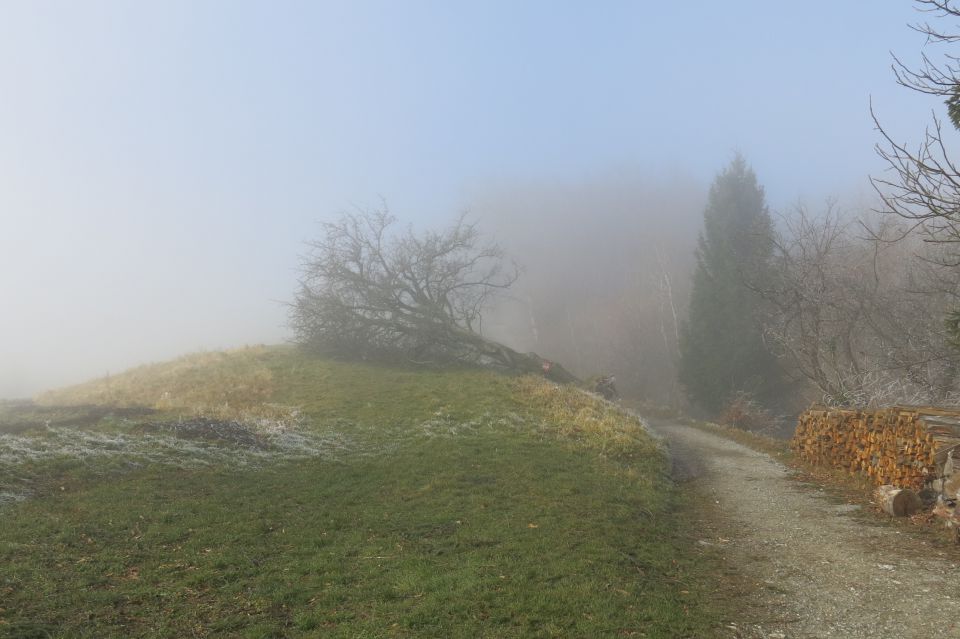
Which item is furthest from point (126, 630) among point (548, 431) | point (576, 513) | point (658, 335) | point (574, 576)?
point (658, 335)

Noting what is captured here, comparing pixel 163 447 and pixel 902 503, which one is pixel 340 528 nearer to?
pixel 163 447

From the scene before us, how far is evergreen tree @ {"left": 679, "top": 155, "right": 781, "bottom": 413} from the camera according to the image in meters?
34.2

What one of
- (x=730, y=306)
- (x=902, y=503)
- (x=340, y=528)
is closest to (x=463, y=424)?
(x=340, y=528)

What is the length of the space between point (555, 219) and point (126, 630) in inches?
3391

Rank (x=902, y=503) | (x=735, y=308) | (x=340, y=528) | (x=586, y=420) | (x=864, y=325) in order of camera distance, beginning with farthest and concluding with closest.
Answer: (x=735, y=308) → (x=864, y=325) → (x=586, y=420) → (x=902, y=503) → (x=340, y=528)

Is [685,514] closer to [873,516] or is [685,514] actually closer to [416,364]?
[873,516]

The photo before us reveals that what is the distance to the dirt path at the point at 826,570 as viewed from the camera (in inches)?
236

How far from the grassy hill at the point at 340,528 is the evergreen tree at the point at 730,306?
1918cm

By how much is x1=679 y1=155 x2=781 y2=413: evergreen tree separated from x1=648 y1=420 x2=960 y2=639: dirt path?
2329cm

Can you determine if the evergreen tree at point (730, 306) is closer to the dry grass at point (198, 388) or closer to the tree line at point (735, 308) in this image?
the tree line at point (735, 308)

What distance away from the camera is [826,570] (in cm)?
757

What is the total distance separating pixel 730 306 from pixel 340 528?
109 ft

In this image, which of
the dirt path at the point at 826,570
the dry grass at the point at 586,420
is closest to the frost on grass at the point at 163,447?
the dry grass at the point at 586,420

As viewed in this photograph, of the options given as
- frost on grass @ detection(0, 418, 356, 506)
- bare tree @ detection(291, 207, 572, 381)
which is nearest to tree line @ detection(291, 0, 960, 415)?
bare tree @ detection(291, 207, 572, 381)
